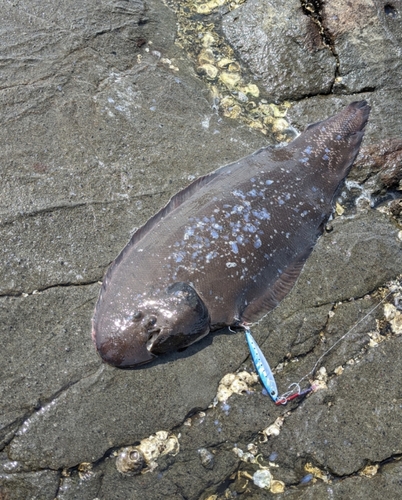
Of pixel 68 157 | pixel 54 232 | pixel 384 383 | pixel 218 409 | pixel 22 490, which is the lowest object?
pixel 22 490

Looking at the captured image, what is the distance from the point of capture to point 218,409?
355 cm

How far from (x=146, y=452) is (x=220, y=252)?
56.3 inches

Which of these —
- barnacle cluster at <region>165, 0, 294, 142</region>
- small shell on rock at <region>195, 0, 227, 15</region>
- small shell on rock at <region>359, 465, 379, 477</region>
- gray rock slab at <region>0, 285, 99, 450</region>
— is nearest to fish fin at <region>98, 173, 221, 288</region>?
gray rock slab at <region>0, 285, 99, 450</region>

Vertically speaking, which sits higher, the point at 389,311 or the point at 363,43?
the point at 363,43

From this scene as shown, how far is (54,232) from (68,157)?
64 cm

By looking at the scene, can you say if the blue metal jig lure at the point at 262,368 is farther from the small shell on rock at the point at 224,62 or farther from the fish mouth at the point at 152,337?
the small shell on rock at the point at 224,62

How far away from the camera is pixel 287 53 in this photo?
4.85 m

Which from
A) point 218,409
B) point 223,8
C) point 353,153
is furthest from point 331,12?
point 218,409

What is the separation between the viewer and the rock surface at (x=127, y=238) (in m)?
3.38

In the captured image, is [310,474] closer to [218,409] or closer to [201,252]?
[218,409]

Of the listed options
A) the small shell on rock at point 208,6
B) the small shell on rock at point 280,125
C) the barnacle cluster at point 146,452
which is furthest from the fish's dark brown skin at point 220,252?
the small shell on rock at point 208,6

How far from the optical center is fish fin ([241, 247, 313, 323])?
375 centimetres

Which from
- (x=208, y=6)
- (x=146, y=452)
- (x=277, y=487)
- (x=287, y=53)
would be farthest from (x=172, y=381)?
(x=208, y=6)

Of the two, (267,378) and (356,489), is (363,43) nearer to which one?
(267,378)
